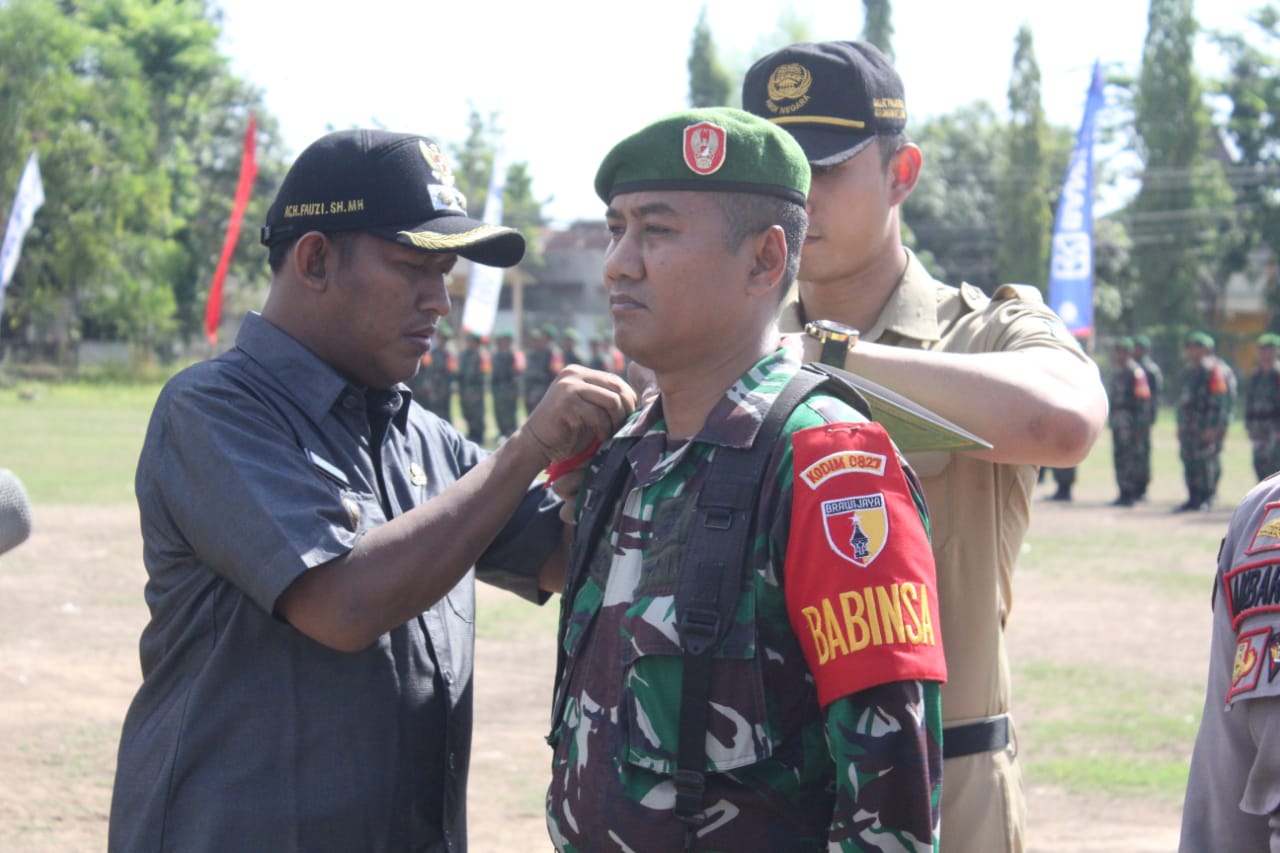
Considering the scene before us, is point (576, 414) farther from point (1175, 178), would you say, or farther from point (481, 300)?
point (1175, 178)

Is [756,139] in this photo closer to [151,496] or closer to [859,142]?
[859,142]

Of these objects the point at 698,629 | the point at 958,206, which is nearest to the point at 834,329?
the point at 698,629

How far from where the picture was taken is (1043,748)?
7453 millimetres

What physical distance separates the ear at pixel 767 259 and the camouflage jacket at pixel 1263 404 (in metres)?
18.4

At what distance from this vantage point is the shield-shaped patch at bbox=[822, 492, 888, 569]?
201 centimetres

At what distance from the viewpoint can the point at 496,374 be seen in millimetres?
29562

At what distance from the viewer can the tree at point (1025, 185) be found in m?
50.3

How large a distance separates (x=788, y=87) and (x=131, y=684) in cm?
666

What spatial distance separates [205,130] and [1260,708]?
55915 mm

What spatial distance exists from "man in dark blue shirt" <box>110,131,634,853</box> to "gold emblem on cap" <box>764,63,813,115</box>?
651mm

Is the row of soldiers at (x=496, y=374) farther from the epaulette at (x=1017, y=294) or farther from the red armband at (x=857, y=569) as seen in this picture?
the red armband at (x=857, y=569)

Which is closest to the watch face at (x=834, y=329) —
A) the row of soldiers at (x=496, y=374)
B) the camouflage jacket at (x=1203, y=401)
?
the camouflage jacket at (x=1203, y=401)

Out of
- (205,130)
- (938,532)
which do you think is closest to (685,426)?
(938,532)

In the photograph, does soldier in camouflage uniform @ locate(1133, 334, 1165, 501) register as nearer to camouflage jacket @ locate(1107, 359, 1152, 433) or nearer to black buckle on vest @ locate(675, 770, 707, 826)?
camouflage jacket @ locate(1107, 359, 1152, 433)
